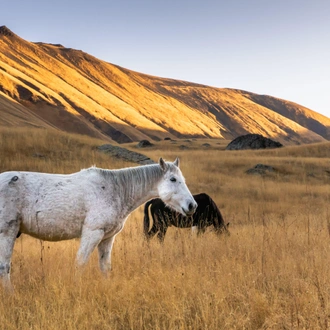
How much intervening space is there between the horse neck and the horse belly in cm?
85

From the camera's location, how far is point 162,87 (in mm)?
191500

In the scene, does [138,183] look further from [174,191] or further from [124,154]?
[124,154]

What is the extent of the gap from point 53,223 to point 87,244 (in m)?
0.57

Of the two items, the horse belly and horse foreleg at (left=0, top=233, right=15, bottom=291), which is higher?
the horse belly

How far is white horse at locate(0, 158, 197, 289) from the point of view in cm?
488

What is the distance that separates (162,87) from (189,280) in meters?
192

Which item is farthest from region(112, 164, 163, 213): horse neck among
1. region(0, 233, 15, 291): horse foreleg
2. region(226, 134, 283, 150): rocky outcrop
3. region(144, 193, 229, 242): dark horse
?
region(226, 134, 283, 150): rocky outcrop

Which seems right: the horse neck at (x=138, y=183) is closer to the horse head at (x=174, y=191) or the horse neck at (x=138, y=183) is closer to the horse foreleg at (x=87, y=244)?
the horse head at (x=174, y=191)

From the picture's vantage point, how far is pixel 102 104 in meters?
114

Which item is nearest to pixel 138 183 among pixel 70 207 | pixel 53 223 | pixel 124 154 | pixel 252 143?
pixel 70 207

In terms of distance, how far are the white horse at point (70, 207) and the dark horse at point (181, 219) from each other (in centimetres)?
319

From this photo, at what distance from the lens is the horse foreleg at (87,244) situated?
197 inches

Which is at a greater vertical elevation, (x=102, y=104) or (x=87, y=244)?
(x=102, y=104)

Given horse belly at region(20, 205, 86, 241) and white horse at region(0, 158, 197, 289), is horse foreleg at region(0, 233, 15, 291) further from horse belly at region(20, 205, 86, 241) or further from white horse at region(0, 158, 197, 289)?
horse belly at region(20, 205, 86, 241)
